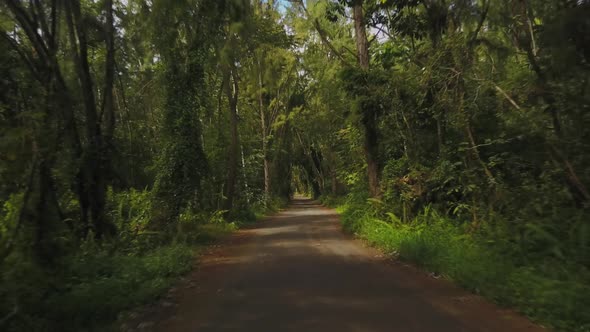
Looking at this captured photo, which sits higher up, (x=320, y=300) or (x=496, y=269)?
(x=496, y=269)

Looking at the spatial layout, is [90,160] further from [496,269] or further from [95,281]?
[496,269]

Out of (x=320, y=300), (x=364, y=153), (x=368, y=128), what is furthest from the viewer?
(x=364, y=153)

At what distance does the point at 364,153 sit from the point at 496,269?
10595 mm

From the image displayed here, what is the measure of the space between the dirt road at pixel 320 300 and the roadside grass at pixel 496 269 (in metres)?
0.27

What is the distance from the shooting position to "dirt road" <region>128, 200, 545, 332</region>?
220 inches

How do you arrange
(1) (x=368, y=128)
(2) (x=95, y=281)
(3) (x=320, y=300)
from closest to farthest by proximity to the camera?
(3) (x=320, y=300), (2) (x=95, y=281), (1) (x=368, y=128)

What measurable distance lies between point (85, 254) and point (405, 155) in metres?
9.94

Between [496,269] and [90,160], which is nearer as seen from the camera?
[496,269]

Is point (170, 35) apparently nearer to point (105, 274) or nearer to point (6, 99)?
point (6, 99)

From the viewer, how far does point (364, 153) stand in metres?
17.5

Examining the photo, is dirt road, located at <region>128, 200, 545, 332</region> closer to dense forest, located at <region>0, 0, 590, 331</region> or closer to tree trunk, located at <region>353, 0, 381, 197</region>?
dense forest, located at <region>0, 0, 590, 331</region>

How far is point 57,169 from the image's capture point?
7078mm

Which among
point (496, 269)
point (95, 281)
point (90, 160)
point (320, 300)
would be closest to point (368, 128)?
point (90, 160)

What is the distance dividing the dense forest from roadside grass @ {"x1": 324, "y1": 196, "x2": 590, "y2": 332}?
0.13 ft
